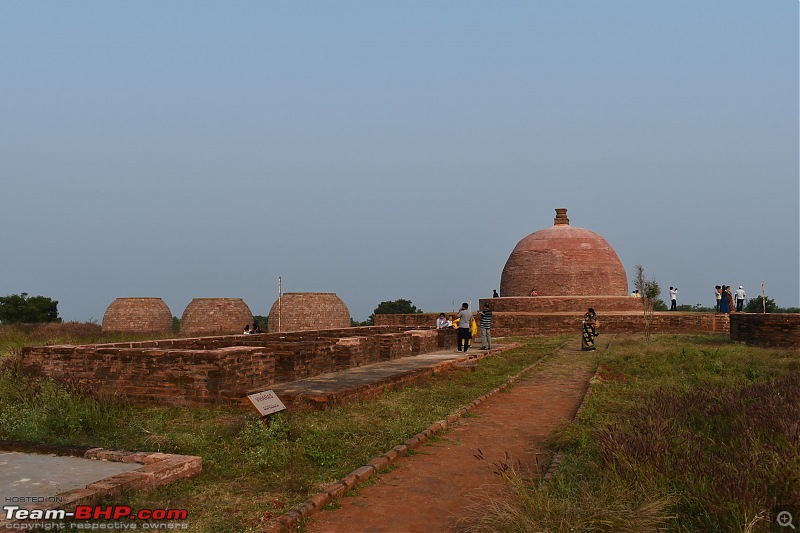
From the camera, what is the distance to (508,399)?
339 inches

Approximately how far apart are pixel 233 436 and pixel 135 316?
86.1 feet

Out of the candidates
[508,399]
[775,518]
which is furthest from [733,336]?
[775,518]

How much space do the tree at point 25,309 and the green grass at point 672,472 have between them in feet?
127

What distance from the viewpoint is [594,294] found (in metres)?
30.4

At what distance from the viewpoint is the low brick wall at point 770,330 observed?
50.0 feet

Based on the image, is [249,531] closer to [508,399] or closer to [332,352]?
[508,399]

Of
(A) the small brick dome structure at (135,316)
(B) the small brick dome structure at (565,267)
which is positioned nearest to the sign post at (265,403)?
(B) the small brick dome structure at (565,267)

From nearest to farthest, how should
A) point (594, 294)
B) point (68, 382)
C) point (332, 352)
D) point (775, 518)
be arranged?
point (775, 518)
point (68, 382)
point (332, 352)
point (594, 294)

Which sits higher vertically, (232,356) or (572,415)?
(232,356)

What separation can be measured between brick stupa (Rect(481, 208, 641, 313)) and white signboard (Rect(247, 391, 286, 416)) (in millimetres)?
24055

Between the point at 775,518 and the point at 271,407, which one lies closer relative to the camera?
the point at 775,518

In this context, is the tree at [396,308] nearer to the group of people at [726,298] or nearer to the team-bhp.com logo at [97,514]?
the group of people at [726,298]

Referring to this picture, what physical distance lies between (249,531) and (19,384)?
20.8ft

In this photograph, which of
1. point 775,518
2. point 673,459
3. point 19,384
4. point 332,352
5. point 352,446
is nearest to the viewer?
point 775,518
